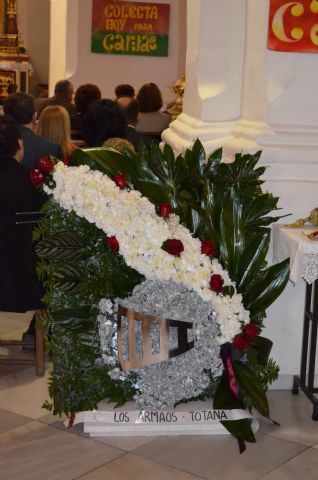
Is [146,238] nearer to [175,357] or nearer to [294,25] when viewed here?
[175,357]

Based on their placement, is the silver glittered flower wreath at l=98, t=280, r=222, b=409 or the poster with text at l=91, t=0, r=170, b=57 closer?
the silver glittered flower wreath at l=98, t=280, r=222, b=409

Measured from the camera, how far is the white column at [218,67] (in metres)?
5.42

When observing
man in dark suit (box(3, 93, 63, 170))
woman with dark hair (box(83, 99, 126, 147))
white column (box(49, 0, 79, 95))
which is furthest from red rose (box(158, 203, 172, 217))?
white column (box(49, 0, 79, 95))

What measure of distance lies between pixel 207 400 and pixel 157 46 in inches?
347

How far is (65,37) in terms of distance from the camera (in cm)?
1241

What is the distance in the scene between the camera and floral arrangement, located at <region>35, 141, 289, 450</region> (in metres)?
4.30

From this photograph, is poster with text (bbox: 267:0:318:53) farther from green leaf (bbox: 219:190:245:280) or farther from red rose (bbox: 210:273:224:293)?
red rose (bbox: 210:273:224:293)

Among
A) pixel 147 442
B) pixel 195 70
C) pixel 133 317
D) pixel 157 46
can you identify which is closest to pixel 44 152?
pixel 195 70

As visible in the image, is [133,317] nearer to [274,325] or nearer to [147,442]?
[147,442]

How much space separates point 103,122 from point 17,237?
4.29 ft

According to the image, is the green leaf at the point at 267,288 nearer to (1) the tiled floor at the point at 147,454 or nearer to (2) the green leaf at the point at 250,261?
(2) the green leaf at the point at 250,261

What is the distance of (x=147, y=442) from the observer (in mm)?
4387

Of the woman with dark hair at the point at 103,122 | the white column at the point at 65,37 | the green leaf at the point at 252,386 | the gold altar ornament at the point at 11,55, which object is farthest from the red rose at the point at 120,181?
the gold altar ornament at the point at 11,55

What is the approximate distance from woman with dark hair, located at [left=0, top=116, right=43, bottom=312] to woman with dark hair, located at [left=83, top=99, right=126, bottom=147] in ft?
3.31
